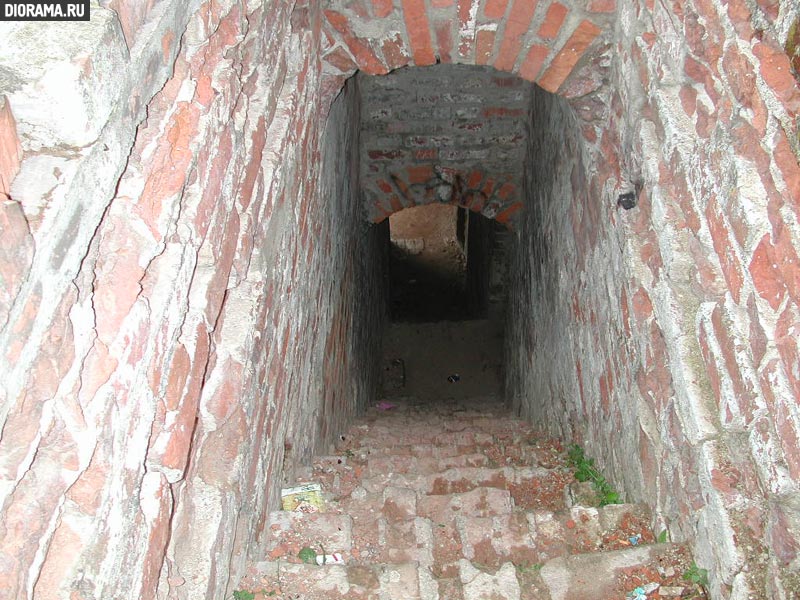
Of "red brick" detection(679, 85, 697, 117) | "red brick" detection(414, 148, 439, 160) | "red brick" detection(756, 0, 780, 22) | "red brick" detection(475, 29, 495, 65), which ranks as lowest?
"red brick" detection(679, 85, 697, 117)

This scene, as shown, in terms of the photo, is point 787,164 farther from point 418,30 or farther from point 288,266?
point 418,30

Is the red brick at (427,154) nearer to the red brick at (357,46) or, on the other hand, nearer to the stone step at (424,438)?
the stone step at (424,438)

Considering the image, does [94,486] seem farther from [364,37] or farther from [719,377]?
[364,37]

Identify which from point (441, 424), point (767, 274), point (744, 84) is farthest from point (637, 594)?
point (441, 424)

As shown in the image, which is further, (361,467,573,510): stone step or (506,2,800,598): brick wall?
(361,467,573,510): stone step

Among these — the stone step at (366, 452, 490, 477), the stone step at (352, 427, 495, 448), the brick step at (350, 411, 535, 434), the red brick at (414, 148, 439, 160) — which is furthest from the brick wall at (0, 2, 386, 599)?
the red brick at (414, 148, 439, 160)

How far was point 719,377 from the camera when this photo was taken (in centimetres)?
177

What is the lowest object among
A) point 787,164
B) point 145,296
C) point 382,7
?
point 145,296

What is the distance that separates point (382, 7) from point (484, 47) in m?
0.45

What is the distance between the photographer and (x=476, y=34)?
2.73 meters

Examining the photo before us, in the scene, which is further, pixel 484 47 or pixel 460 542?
pixel 484 47

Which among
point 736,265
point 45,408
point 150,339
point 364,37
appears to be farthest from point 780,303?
point 364,37

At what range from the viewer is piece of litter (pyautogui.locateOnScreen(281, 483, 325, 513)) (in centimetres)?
240

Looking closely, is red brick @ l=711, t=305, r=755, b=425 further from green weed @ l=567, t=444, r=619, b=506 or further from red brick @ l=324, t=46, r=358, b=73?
red brick @ l=324, t=46, r=358, b=73
